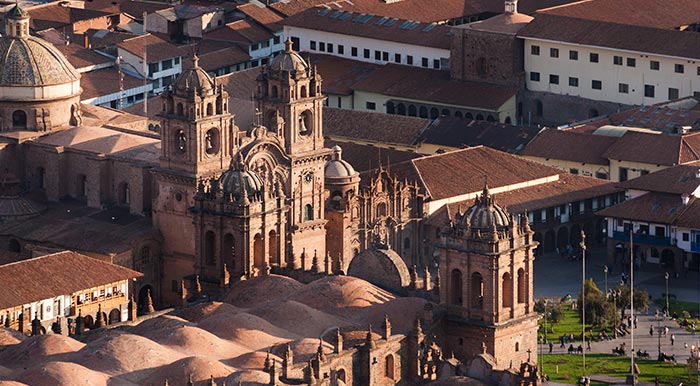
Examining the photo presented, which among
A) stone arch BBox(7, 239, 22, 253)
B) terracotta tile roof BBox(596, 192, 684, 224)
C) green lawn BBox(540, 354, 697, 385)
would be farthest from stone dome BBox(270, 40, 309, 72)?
terracotta tile roof BBox(596, 192, 684, 224)

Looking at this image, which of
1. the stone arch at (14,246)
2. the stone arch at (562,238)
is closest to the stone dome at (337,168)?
the stone arch at (562,238)

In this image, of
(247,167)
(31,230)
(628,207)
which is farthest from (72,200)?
(628,207)

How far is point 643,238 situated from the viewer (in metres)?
191

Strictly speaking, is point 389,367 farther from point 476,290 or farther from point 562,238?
point 562,238

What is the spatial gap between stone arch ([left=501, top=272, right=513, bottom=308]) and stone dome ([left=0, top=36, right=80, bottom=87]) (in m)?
40.4

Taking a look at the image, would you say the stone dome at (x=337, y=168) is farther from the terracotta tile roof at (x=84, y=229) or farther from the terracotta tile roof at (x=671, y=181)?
the terracotta tile roof at (x=671, y=181)

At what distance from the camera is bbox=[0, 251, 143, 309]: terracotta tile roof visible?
6432 inches

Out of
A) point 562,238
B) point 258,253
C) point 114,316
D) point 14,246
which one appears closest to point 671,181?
point 562,238

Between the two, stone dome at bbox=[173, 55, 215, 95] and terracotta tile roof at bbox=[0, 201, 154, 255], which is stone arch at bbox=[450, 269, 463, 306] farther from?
terracotta tile roof at bbox=[0, 201, 154, 255]

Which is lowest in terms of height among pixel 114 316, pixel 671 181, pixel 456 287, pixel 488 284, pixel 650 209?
pixel 650 209

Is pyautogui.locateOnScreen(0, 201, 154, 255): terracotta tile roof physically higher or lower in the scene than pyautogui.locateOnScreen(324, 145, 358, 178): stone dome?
lower

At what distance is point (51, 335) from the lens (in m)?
145

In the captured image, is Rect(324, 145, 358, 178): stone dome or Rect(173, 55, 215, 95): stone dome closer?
Rect(173, 55, 215, 95): stone dome

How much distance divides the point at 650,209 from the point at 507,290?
38.7 m
